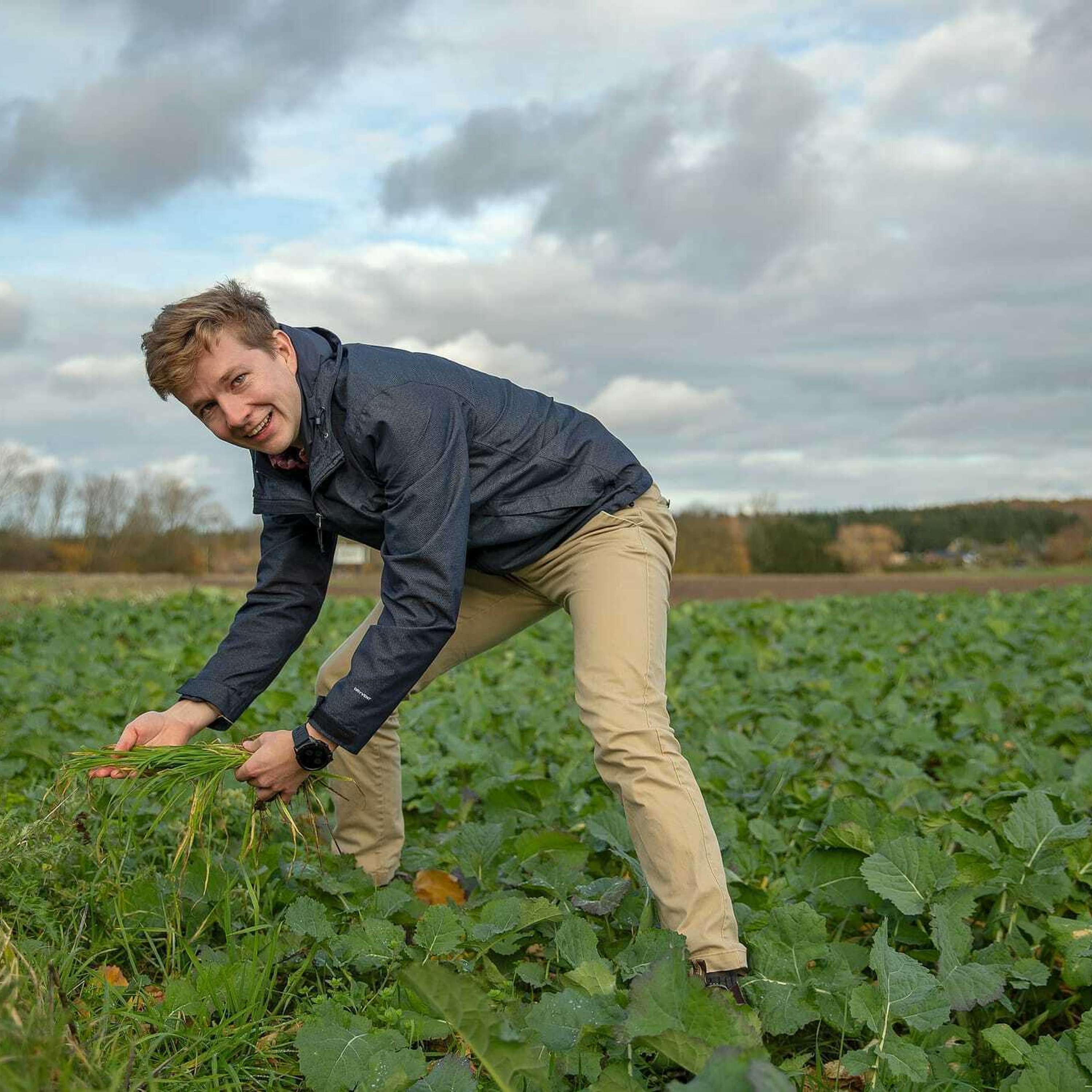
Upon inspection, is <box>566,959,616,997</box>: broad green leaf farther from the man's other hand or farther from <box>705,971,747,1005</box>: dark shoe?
the man's other hand

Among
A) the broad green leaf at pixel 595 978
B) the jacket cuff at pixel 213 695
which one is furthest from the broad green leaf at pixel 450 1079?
the jacket cuff at pixel 213 695

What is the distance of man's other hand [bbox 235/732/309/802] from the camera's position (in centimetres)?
241

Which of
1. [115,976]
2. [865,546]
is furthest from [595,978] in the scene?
[865,546]

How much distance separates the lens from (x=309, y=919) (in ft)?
8.47

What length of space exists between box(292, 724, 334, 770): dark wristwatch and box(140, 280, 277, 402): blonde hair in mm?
858

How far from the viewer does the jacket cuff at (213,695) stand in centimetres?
284

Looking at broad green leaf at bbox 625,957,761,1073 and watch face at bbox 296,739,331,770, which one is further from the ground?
watch face at bbox 296,739,331,770

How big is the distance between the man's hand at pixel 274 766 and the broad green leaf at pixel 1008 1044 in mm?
1550

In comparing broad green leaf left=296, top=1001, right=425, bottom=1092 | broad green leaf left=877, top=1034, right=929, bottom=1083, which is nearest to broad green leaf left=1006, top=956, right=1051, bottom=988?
broad green leaf left=877, top=1034, right=929, bottom=1083

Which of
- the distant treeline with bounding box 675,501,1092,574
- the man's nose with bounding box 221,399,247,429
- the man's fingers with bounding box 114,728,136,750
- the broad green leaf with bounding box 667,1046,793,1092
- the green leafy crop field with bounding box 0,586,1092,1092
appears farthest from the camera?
the distant treeline with bounding box 675,501,1092,574

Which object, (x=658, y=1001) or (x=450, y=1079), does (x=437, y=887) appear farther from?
(x=658, y=1001)

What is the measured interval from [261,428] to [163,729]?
0.82m

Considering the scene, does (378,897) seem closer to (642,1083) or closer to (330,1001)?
(330,1001)

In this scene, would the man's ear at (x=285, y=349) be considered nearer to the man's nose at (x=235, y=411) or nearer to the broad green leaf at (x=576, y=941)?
the man's nose at (x=235, y=411)
